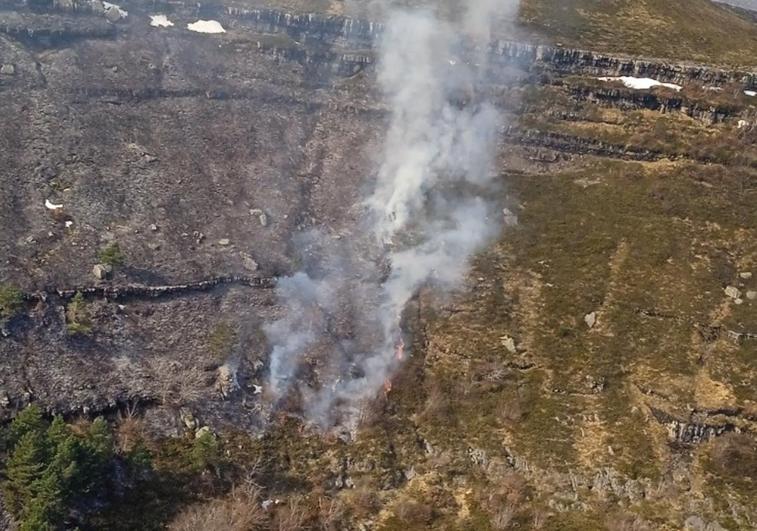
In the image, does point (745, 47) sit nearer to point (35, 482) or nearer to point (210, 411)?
point (210, 411)

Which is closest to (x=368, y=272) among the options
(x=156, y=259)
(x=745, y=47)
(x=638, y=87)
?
(x=156, y=259)

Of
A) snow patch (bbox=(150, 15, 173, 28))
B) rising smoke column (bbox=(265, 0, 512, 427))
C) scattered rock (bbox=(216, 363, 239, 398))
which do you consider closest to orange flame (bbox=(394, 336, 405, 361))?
rising smoke column (bbox=(265, 0, 512, 427))

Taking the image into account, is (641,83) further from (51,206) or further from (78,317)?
(78,317)

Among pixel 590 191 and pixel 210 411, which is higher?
pixel 590 191

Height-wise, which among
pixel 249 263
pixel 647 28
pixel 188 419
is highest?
pixel 647 28

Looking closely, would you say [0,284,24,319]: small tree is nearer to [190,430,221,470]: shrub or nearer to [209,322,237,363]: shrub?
[209,322,237,363]: shrub

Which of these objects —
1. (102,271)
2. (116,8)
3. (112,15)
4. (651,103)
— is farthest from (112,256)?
(651,103)
